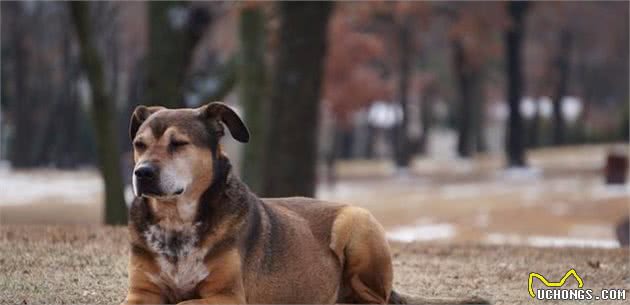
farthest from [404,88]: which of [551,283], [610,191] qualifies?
[551,283]

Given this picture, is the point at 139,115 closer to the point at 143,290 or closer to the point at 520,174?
the point at 143,290

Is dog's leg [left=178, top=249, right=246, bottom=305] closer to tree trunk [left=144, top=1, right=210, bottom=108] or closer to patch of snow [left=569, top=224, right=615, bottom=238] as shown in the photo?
tree trunk [left=144, top=1, right=210, bottom=108]

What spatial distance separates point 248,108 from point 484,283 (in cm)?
1386

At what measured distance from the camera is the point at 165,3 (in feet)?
58.0

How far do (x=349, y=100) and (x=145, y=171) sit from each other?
4020 cm

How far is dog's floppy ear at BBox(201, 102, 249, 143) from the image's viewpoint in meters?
6.82

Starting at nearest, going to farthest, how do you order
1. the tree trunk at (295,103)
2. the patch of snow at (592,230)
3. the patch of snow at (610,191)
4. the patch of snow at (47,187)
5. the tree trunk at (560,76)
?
1. the tree trunk at (295,103)
2. the patch of snow at (592,230)
3. the patch of snow at (610,191)
4. the patch of snow at (47,187)
5. the tree trunk at (560,76)

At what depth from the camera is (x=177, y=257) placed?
21.8 feet

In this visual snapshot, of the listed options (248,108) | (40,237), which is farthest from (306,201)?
(248,108)

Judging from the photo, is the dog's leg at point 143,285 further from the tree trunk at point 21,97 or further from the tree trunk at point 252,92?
the tree trunk at point 21,97

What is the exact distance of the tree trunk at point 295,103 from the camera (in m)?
16.1

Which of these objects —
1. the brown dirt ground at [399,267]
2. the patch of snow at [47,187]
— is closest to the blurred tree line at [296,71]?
the patch of snow at [47,187]

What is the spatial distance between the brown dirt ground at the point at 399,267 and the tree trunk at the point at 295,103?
4161 millimetres

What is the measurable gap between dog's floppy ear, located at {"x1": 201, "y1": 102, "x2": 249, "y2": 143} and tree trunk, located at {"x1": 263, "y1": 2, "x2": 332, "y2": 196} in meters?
9.05
